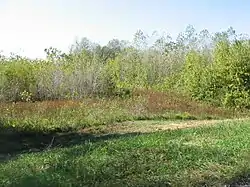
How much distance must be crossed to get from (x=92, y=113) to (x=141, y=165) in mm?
12149

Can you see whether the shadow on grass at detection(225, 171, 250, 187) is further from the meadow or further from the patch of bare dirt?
the patch of bare dirt

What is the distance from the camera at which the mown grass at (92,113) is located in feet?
57.5

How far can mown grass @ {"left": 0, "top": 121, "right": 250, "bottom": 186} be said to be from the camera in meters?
6.82

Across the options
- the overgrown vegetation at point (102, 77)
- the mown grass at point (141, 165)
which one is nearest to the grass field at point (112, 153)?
the mown grass at point (141, 165)

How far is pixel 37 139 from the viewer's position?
15.5 m

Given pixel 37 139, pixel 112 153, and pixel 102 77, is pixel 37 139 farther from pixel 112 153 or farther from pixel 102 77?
pixel 102 77

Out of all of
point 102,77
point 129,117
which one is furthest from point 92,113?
point 102,77

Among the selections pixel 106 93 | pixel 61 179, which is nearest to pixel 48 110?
pixel 106 93

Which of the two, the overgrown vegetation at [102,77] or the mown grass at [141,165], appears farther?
the overgrown vegetation at [102,77]

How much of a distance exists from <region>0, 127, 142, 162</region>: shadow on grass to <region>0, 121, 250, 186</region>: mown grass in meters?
3.59

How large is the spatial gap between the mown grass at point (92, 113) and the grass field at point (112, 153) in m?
0.05

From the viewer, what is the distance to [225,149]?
9391 millimetres

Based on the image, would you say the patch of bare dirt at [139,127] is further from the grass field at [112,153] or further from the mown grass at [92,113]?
the mown grass at [92,113]

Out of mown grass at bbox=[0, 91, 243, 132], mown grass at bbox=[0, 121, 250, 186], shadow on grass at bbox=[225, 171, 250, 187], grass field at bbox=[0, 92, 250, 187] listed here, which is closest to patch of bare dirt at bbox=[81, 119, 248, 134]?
grass field at bbox=[0, 92, 250, 187]
